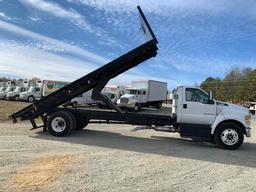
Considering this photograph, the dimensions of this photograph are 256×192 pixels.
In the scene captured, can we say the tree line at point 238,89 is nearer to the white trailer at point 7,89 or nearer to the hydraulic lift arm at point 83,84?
the white trailer at point 7,89

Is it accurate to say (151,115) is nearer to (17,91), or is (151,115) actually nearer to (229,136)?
(229,136)

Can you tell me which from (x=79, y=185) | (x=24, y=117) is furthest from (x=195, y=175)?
(x=24, y=117)

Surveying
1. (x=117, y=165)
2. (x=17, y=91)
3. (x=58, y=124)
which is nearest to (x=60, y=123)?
(x=58, y=124)

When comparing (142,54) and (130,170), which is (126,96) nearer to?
(142,54)

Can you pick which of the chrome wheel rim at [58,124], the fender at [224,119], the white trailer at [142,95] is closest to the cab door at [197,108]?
the fender at [224,119]

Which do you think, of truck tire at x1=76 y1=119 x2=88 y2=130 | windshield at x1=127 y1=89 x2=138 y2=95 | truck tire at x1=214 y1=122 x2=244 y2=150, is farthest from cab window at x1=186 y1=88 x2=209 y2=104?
windshield at x1=127 y1=89 x2=138 y2=95

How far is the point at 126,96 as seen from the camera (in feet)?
112

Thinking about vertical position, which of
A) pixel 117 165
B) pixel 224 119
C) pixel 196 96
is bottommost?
pixel 117 165

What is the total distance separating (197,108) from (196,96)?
0.45 meters

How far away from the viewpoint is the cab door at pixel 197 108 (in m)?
11.3

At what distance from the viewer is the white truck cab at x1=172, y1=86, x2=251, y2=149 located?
1104cm

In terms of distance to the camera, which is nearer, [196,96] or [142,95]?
[196,96]

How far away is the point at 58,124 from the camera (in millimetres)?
12312

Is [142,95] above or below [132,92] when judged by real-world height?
below
